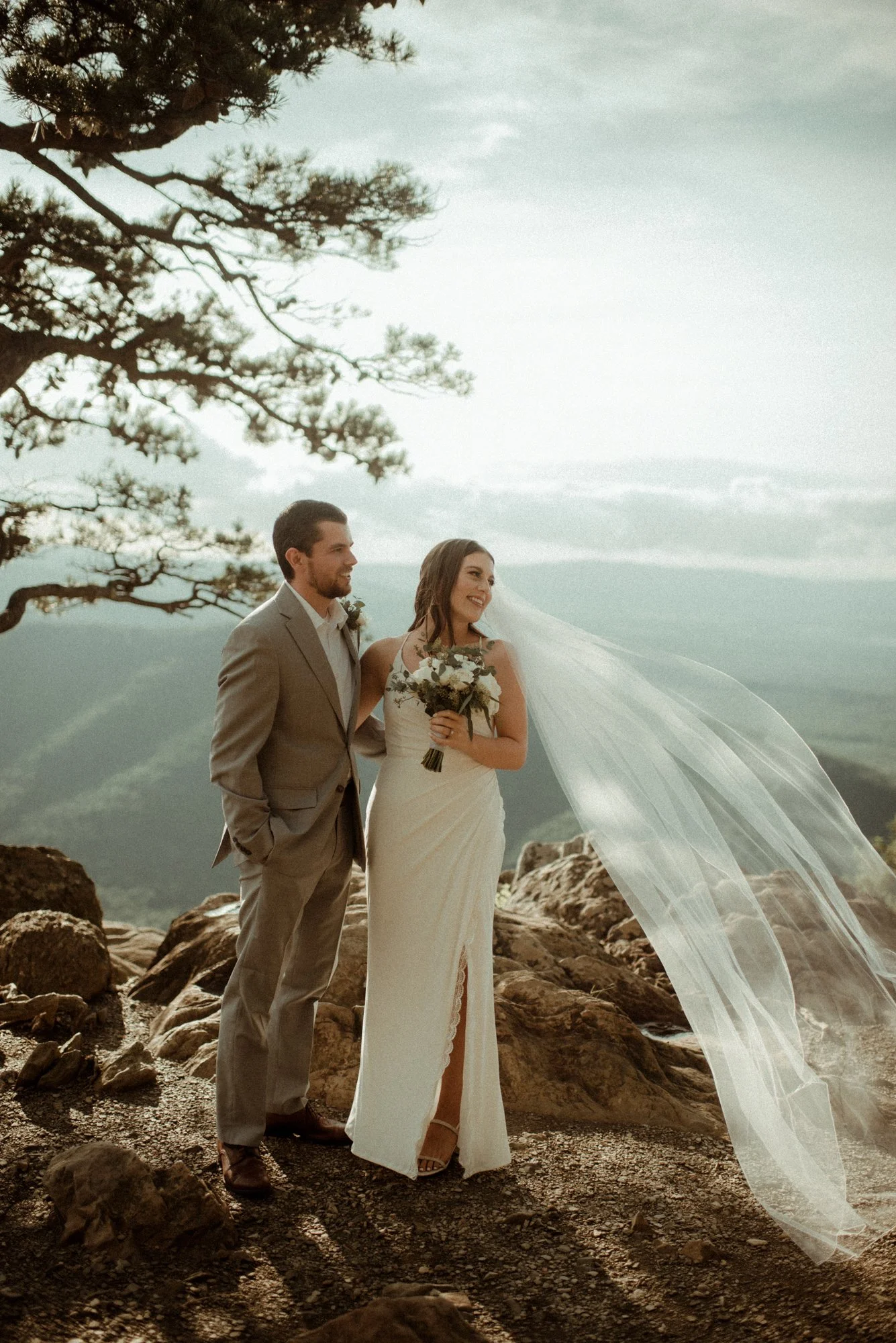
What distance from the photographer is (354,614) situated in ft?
12.1

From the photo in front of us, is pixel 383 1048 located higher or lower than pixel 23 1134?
higher

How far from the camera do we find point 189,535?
355 inches

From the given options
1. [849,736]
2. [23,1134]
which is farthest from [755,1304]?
[849,736]

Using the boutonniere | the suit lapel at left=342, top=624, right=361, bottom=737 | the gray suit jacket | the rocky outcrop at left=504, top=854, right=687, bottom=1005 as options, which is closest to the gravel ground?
the gray suit jacket

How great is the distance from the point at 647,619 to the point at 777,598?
9.67 m

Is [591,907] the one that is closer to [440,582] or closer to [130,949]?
[130,949]

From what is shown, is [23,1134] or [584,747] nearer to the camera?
[23,1134]

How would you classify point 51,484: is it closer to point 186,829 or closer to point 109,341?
point 109,341

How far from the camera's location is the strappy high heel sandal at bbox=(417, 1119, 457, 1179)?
344cm

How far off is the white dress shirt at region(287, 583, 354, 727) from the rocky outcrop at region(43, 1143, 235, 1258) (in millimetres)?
1493

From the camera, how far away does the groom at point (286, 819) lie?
129 inches

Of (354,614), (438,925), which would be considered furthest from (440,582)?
(438,925)

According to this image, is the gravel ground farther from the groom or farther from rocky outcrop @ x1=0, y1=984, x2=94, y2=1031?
rocky outcrop @ x1=0, y1=984, x2=94, y2=1031

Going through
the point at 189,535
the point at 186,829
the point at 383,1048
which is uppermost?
the point at 189,535
